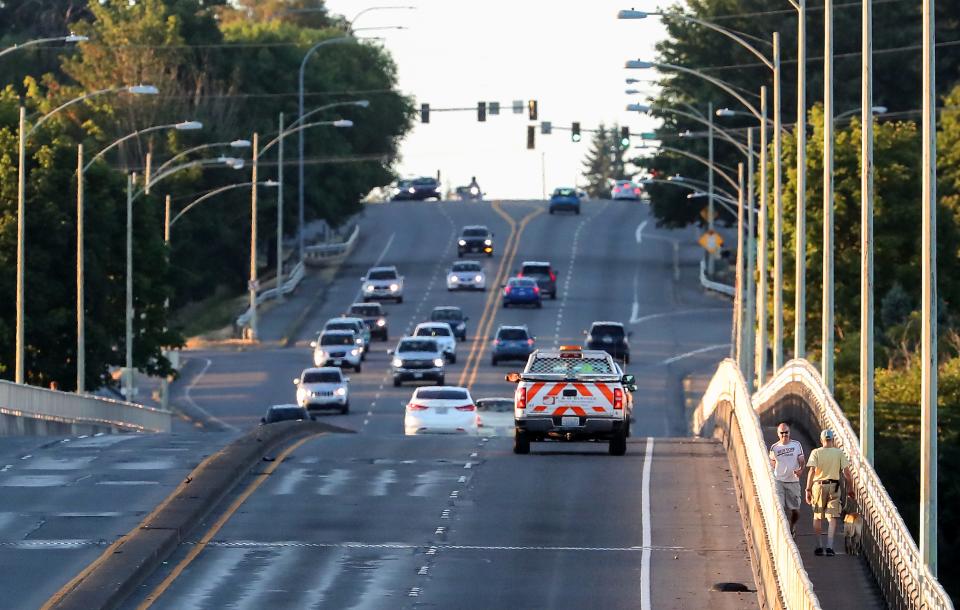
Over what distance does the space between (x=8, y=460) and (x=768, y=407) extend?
21.5m

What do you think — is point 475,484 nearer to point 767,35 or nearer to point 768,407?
point 768,407

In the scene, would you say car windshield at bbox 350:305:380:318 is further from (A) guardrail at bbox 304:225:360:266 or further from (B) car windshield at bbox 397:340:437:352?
(A) guardrail at bbox 304:225:360:266

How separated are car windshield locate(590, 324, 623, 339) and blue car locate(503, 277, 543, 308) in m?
18.7

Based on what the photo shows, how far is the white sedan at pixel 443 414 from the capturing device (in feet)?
173

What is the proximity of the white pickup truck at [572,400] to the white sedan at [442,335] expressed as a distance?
42251mm

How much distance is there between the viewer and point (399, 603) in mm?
24766

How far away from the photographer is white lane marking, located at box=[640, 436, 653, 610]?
83.1 ft

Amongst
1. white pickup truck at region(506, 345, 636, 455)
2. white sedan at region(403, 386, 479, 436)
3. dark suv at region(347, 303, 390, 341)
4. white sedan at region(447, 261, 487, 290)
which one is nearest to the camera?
white pickup truck at region(506, 345, 636, 455)

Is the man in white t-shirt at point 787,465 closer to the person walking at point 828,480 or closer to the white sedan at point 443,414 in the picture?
the person walking at point 828,480

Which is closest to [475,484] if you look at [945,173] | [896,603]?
[896,603]

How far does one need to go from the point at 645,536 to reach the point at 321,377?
3977cm

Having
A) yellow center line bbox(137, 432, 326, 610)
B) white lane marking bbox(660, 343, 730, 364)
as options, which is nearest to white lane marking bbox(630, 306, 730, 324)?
white lane marking bbox(660, 343, 730, 364)

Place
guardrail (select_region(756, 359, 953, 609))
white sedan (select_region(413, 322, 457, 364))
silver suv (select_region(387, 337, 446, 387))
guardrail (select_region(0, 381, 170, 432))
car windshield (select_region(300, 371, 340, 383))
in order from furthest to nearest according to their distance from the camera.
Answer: white sedan (select_region(413, 322, 457, 364))
silver suv (select_region(387, 337, 446, 387))
car windshield (select_region(300, 371, 340, 383))
guardrail (select_region(0, 381, 170, 432))
guardrail (select_region(756, 359, 953, 609))

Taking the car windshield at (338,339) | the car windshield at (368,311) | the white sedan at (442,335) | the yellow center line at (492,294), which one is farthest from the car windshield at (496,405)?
the car windshield at (368,311)
